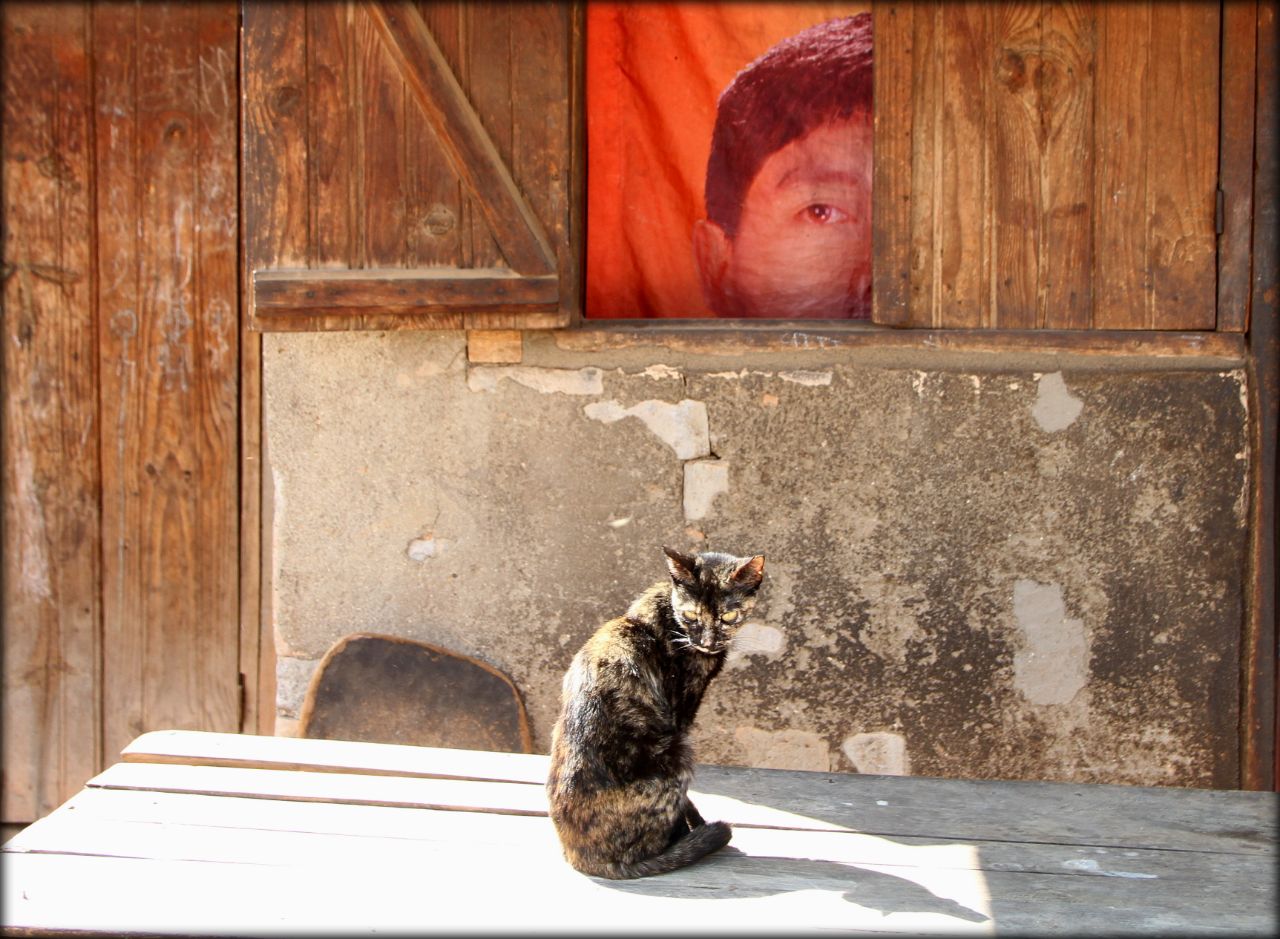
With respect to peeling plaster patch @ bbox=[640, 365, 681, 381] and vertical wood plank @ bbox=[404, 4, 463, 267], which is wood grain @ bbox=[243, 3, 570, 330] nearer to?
vertical wood plank @ bbox=[404, 4, 463, 267]

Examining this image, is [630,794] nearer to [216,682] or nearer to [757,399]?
[757,399]

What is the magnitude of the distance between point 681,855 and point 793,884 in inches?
9.3

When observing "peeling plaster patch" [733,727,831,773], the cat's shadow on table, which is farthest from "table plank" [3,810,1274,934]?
"peeling plaster patch" [733,727,831,773]

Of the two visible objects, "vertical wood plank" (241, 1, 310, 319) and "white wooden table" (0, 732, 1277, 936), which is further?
"vertical wood plank" (241, 1, 310, 319)

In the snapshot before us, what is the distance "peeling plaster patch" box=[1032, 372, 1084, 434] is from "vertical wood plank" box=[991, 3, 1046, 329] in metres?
0.18

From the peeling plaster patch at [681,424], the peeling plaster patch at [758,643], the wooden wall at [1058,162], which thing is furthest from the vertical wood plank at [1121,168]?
the peeling plaster patch at [758,643]

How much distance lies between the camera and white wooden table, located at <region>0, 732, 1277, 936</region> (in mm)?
2303

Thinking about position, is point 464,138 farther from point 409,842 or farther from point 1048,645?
point 1048,645

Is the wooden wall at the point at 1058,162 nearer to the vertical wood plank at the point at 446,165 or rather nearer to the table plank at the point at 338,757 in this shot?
the vertical wood plank at the point at 446,165

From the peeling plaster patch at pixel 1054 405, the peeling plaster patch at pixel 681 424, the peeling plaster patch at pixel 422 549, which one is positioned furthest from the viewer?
the peeling plaster patch at pixel 422 549

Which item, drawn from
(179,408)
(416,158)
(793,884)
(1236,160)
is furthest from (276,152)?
(1236,160)

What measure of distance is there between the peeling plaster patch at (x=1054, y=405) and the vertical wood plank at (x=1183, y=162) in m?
0.31

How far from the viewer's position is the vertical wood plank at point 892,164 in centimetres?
347

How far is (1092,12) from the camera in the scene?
135 inches
